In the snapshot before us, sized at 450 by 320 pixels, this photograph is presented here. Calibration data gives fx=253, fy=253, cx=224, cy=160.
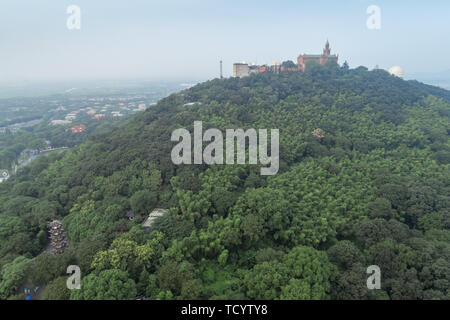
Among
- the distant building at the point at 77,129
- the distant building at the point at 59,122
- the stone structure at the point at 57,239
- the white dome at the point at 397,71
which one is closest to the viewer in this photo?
the stone structure at the point at 57,239

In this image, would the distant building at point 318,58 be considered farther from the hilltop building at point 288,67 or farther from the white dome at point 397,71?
the white dome at point 397,71

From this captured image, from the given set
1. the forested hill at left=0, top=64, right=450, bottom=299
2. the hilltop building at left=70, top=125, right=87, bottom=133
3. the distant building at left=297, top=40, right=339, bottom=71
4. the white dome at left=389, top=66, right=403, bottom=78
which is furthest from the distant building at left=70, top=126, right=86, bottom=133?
the white dome at left=389, top=66, right=403, bottom=78

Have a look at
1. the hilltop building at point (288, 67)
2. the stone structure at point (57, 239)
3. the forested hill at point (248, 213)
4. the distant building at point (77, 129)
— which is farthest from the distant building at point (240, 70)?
the stone structure at point (57, 239)

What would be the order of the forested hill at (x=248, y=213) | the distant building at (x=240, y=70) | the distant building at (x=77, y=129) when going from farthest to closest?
the distant building at (x=77, y=129) < the distant building at (x=240, y=70) < the forested hill at (x=248, y=213)

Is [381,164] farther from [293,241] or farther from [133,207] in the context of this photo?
[133,207]

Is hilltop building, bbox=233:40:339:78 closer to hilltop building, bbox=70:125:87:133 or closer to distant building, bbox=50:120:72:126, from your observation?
hilltop building, bbox=70:125:87:133


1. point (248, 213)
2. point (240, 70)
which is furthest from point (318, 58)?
point (248, 213)
